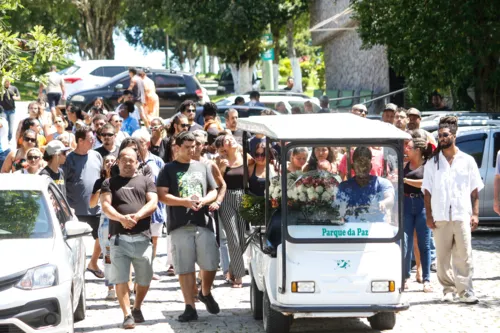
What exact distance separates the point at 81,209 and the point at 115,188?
258 cm

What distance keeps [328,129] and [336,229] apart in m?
0.89

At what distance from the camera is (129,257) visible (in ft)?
33.7

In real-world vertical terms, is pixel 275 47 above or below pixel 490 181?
above

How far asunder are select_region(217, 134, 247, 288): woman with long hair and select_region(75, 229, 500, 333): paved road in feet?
1.20

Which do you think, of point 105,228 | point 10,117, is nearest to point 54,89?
point 10,117

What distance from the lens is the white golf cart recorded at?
A: 9203mm

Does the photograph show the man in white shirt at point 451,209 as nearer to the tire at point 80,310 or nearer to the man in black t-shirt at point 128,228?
the man in black t-shirt at point 128,228

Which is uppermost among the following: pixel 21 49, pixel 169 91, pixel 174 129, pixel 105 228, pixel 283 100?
pixel 21 49

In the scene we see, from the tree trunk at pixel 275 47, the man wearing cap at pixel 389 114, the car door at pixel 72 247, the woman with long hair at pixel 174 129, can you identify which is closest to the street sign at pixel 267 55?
the tree trunk at pixel 275 47

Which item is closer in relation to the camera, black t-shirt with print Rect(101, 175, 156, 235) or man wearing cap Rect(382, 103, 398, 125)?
black t-shirt with print Rect(101, 175, 156, 235)

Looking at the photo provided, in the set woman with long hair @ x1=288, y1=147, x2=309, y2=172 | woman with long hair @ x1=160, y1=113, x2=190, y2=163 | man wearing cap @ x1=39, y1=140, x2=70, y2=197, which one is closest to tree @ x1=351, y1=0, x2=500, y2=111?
woman with long hair @ x1=160, y1=113, x2=190, y2=163

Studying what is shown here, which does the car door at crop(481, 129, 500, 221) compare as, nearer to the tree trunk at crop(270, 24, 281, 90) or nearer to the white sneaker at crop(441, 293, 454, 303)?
the white sneaker at crop(441, 293, 454, 303)

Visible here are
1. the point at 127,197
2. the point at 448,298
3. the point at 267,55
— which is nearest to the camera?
the point at 127,197

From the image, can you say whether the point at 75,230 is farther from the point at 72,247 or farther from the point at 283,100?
the point at 283,100
